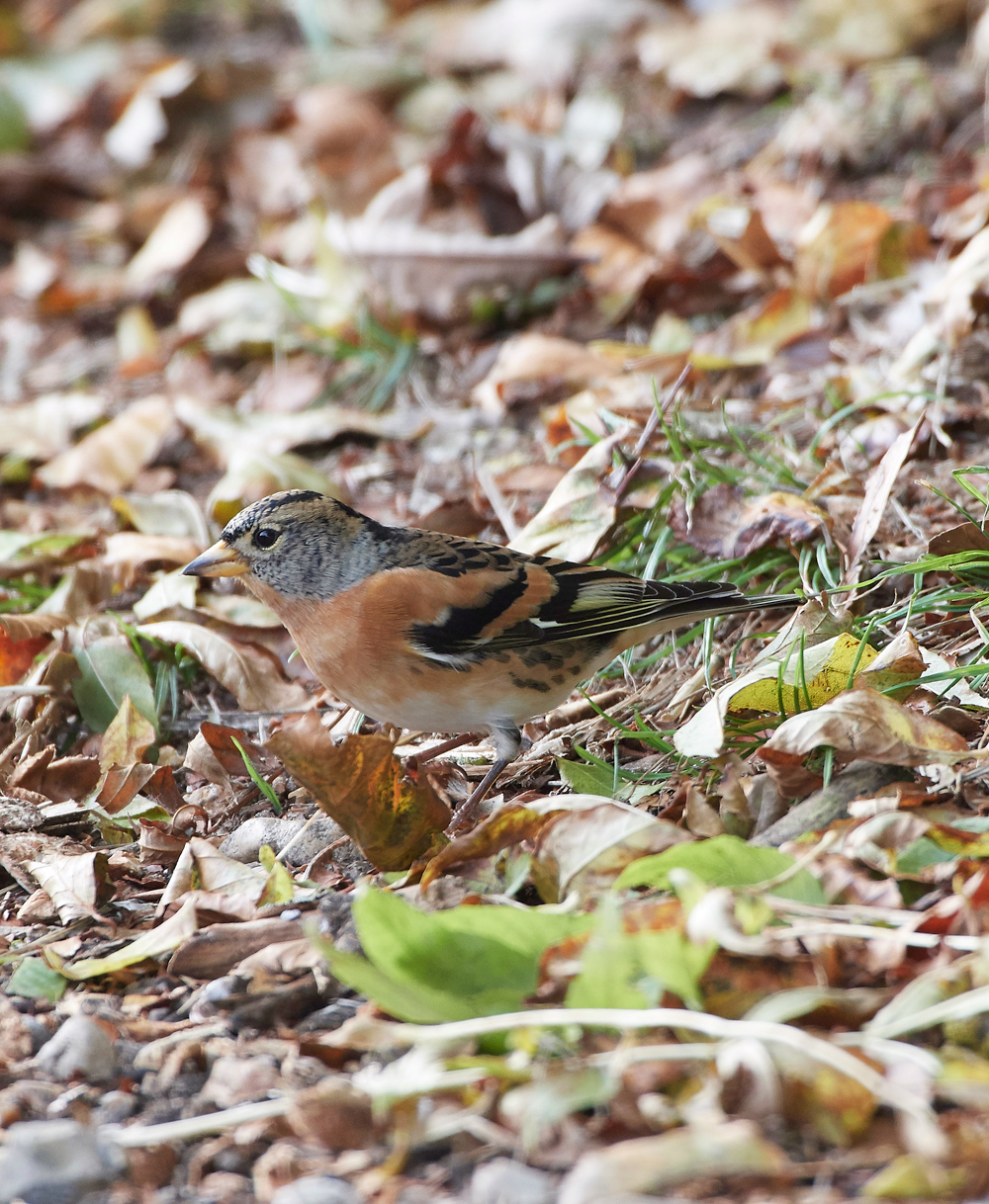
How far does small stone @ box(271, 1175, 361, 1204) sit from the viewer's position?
1795 millimetres

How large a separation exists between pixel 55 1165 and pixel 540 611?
196 centimetres

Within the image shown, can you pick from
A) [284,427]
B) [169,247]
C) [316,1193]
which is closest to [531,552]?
[284,427]

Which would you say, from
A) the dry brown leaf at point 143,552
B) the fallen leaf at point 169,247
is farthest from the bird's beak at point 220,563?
the fallen leaf at point 169,247

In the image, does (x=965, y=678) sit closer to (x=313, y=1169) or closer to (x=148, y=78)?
(x=313, y=1169)

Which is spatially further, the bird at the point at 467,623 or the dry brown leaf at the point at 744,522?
the dry brown leaf at the point at 744,522

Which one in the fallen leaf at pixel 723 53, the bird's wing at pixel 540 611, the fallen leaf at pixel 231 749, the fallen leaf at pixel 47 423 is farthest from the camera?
the fallen leaf at pixel 723 53

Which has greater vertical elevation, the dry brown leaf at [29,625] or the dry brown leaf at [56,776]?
the dry brown leaf at [29,625]

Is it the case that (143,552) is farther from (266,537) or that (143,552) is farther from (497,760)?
(497,760)

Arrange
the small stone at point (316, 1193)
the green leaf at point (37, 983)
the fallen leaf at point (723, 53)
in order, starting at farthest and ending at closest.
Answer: the fallen leaf at point (723, 53) → the green leaf at point (37, 983) → the small stone at point (316, 1193)

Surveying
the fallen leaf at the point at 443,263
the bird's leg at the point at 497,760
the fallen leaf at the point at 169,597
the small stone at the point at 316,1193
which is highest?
the fallen leaf at the point at 443,263

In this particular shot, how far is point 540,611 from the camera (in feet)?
11.5

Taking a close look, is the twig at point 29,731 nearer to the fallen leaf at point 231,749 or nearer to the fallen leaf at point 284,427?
the fallen leaf at point 231,749

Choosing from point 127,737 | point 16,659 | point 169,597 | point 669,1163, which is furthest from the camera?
point 169,597

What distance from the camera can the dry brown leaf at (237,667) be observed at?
12.8 ft
